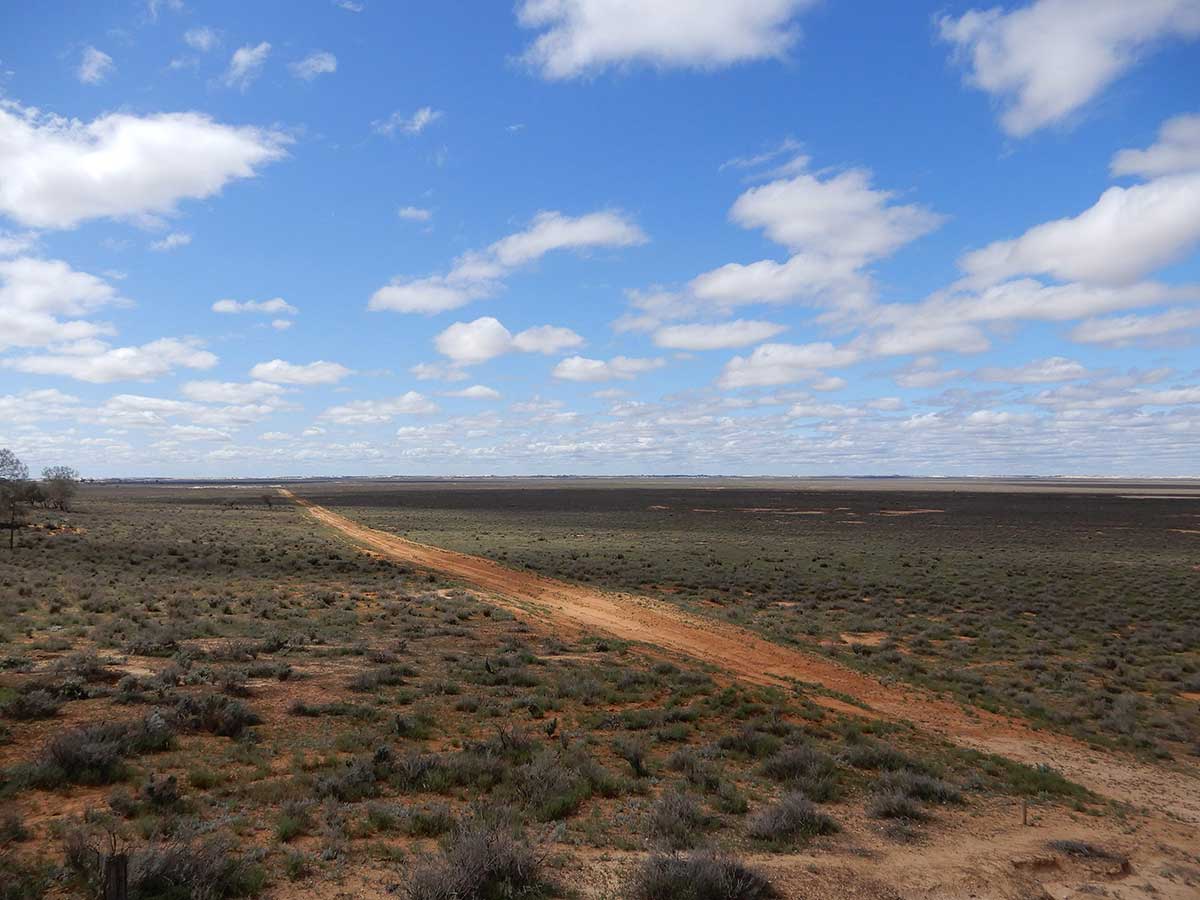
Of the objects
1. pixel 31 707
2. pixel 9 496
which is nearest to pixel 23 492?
pixel 9 496

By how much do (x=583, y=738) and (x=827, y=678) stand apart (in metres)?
8.97

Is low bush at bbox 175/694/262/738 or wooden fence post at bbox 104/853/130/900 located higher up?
wooden fence post at bbox 104/853/130/900

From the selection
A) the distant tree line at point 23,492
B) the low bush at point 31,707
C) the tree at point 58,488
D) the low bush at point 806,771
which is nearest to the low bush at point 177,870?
the low bush at point 31,707

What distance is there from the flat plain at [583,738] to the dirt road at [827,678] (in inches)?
5.0

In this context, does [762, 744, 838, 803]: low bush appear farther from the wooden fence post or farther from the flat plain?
the wooden fence post

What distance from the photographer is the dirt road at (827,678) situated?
39.0ft

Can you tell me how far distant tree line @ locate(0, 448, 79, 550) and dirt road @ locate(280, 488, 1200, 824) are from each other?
28424 mm

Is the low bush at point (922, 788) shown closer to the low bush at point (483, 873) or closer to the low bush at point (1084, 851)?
the low bush at point (1084, 851)

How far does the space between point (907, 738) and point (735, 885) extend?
8.19 metres

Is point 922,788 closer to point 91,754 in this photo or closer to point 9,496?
point 91,754

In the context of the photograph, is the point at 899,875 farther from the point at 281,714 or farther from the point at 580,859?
the point at 281,714

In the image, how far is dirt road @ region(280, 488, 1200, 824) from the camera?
39.0 ft

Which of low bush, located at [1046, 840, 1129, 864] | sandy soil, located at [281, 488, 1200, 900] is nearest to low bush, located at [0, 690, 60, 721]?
sandy soil, located at [281, 488, 1200, 900]

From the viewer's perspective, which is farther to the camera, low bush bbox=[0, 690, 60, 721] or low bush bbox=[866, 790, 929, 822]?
low bush bbox=[0, 690, 60, 721]
